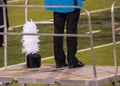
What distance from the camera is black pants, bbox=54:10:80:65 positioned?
26.8ft

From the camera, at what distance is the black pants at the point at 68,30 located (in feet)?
26.8

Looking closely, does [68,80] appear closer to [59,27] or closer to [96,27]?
[59,27]

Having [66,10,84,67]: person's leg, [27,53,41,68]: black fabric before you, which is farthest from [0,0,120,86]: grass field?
[66,10,84,67]: person's leg

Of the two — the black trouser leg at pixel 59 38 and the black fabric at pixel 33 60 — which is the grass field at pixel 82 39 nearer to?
the black fabric at pixel 33 60

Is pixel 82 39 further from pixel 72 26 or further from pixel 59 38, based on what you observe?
pixel 72 26

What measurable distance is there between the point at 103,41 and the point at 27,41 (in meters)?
7.81

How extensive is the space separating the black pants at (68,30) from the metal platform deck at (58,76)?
17cm

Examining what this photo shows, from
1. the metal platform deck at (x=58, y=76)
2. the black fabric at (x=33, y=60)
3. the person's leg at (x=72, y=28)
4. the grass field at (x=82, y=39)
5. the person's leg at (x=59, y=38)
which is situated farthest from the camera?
the grass field at (x=82, y=39)

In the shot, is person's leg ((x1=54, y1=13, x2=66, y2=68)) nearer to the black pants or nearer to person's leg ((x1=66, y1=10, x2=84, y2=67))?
the black pants

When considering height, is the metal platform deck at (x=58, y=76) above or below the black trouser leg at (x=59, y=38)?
below

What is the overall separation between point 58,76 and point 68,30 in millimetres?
773

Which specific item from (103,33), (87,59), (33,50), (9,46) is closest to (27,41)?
(33,50)

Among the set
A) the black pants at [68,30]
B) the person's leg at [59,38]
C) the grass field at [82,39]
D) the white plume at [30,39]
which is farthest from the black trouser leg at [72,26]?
the grass field at [82,39]

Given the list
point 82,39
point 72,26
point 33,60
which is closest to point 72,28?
point 72,26
